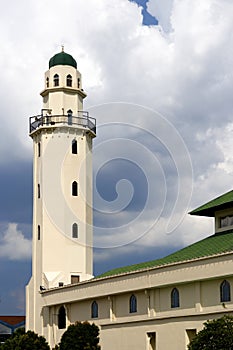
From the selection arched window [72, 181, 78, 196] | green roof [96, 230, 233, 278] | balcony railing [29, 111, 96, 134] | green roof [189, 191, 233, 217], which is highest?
balcony railing [29, 111, 96, 134]

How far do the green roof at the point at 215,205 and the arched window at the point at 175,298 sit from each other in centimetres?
593

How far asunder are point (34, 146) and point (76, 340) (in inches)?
723

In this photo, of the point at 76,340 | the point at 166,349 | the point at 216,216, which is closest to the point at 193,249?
the point at 216,216

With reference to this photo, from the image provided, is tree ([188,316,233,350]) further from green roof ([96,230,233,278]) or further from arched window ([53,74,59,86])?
arched window ([53,74,59,86])

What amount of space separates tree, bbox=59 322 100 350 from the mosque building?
65cm

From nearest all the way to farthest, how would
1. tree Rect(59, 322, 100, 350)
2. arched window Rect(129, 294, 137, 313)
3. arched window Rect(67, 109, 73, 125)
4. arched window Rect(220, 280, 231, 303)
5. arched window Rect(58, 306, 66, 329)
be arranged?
1. arched window Rect(220, 280, 231, 303)
2. arched window Rect(129, 294, 137, 313)
3. tree Rect(59, 322, 100, 350)
4. arched window Rect(58, 306, 66, 329)
5. arched window Rect(67, 109, 73, 125)

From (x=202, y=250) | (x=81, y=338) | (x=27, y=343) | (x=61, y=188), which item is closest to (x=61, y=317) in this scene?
(x=27, y=343)

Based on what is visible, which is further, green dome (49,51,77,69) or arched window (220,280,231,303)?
green dome (49,51,77,69)

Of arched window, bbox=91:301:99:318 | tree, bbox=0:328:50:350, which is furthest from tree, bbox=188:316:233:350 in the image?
tree, bbox=0:328:50:350

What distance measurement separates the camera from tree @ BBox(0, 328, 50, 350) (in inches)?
1839

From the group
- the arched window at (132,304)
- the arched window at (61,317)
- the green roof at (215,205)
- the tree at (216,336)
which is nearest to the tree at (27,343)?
the arched window at (61,317)

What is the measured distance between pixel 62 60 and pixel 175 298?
2474cm

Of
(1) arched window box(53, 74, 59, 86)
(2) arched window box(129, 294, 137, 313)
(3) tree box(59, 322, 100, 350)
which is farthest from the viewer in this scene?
(1) arched window box(53, 74, 59, 86)

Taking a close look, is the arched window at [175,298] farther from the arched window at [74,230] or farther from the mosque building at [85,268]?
the arched window at [74,230]
